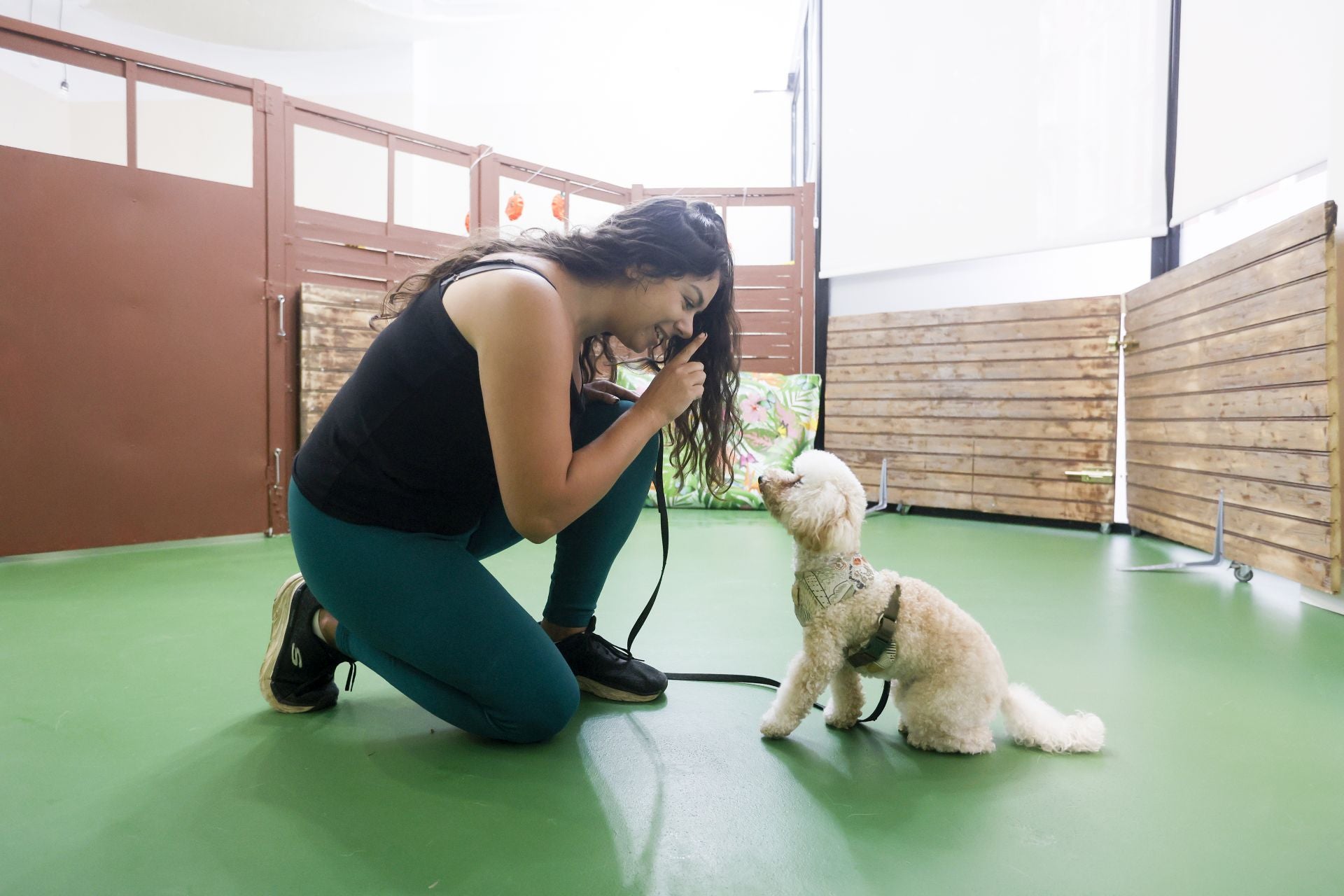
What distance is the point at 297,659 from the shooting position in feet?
4.67

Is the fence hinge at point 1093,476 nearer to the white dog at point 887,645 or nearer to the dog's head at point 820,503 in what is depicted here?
the white dog at point 887,645

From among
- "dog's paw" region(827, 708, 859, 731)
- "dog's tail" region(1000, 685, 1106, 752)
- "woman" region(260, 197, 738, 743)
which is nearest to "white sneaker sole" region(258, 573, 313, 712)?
"woman" region(260, 197, 738, 743)

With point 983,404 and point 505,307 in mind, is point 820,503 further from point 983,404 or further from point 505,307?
point 983,404

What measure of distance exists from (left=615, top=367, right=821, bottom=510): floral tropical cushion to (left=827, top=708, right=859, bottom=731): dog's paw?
10.7ft

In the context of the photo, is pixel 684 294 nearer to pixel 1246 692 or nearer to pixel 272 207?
pixel 1246 692

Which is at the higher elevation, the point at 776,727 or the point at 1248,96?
the point at 1248,96

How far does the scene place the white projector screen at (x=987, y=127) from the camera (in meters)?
3.57

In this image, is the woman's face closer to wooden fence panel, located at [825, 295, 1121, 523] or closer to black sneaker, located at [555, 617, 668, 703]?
black sneaker, located at [555, 617, 668, 703]

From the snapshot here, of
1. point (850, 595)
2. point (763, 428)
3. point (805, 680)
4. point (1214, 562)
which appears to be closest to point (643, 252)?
point (850, 595)

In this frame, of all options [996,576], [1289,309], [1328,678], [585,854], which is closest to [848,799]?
[585,854]

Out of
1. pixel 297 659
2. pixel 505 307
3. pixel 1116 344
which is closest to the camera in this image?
pixel 505 307

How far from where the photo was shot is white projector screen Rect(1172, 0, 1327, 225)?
8.11ft

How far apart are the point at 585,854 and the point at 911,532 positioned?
10.4 feet

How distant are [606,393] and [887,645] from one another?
2.51 ft
